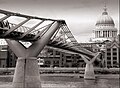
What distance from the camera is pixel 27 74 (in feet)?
158

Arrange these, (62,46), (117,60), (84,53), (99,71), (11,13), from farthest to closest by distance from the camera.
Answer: (117,60)
(99,71)
(84,53)
(62,46)
(11,13)

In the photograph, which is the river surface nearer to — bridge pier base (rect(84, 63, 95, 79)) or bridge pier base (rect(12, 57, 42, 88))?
bridge pier base (rect(84, 63, 95, 79))

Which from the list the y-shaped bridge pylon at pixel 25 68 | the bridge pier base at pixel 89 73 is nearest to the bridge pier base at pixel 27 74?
the y-shaped bridge pylon at pixel 25 68

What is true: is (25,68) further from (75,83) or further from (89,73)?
(89,73)

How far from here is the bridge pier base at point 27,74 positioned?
158ft

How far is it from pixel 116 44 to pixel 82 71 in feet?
105

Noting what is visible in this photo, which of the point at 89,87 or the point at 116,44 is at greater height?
the point at 116,44

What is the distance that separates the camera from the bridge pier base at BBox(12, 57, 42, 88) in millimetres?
48094

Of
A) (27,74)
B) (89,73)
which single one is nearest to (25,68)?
(27,74)

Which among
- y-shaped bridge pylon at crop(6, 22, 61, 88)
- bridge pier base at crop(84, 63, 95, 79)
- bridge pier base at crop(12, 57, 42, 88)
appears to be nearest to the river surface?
bridge pier base at crop(84, 63, 95, 79)

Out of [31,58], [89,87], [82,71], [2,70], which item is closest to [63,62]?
[82,71]

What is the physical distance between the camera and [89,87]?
69.0 metres

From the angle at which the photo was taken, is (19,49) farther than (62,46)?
No

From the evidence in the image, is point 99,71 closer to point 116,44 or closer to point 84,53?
point 116,44
